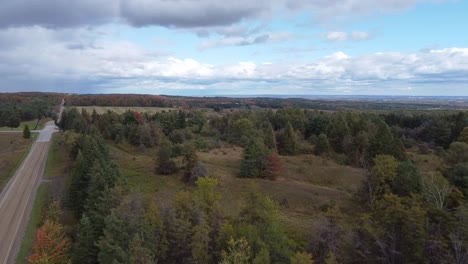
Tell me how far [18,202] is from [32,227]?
1115 cm

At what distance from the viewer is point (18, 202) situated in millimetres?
50875

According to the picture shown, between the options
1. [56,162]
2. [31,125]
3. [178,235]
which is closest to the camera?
[178,235]

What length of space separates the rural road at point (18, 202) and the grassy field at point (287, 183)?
13.6 metres

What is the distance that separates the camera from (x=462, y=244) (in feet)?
72.9

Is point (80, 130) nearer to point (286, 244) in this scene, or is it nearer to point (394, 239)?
point (286, 244)

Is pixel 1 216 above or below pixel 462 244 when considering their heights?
below

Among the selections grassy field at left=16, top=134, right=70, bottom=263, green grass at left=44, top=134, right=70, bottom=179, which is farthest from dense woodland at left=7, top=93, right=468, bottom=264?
green grass at left=44, top=134, right=70, bottom=179

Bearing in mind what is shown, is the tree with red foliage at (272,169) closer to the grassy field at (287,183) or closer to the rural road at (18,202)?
the grassy field at (287,183)

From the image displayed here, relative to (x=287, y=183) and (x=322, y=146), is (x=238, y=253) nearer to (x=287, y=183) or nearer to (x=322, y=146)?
(x=287, y=183)

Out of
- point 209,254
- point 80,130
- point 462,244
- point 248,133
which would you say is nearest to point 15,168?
point 80,130

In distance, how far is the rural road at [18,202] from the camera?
37.7 metres

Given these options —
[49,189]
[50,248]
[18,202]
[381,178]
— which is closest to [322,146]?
[381,178]

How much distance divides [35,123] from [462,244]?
156856 millimetres

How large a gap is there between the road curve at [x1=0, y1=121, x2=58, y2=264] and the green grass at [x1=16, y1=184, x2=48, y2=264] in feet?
1.54
